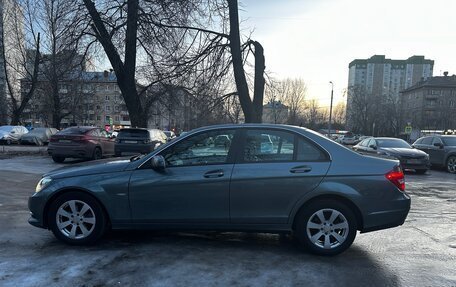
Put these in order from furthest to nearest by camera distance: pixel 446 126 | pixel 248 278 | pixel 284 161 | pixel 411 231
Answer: pixel 446 126 < pixel 411 231 < pixel 284 161 < pixel 248 278

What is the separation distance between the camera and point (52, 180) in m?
4.85

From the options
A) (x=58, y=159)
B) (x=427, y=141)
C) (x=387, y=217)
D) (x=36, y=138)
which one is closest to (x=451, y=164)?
(x=427, y=141)

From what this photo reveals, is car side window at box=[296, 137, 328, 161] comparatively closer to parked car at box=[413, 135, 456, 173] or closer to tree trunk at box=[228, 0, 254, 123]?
tree trunk at box=[228, 0, 254, 123]

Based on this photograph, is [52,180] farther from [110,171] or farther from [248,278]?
[248,278]

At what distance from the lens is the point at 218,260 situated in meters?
4.39

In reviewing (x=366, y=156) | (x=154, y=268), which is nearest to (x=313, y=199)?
(x=366, y=156)

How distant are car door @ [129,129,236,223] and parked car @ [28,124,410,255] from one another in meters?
0.01

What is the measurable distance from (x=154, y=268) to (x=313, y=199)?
2047 mm

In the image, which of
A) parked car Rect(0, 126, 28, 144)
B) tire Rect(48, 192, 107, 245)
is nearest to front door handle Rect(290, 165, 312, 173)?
tire Rect(48, 192, 107, 245)

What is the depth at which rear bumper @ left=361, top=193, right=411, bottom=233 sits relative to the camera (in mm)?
4605

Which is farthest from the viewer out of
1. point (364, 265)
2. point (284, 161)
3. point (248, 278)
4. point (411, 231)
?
point (411, 231)

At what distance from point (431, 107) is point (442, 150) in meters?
66.5

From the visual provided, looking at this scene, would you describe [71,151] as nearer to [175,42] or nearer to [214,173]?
[175,42]

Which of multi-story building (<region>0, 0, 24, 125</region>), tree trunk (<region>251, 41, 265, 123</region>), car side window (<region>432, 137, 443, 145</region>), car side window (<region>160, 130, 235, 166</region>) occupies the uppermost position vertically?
multi-story building (<region>0, 0, 24, 125</region>)
